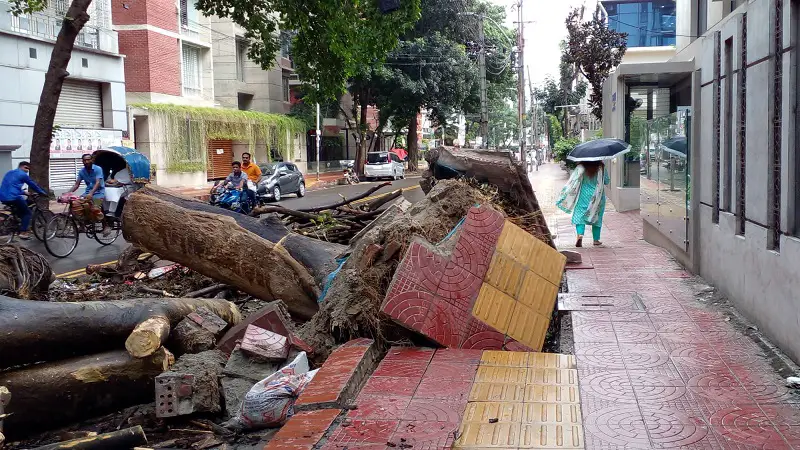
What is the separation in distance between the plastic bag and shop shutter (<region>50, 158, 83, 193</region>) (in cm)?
2262

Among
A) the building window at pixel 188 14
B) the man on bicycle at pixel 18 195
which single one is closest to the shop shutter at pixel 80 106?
the building window at pixel 188 14

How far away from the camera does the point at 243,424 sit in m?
4.77

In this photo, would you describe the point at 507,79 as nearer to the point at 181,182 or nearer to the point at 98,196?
the point at 181,182

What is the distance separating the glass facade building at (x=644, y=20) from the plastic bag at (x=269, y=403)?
102ft

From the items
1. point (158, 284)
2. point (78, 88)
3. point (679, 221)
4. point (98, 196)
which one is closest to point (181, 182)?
point (78, 88)

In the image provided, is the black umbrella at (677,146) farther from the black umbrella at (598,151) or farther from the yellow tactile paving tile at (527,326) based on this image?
the yellow tactile paving tile at (527,326)

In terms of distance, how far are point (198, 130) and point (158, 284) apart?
25.9 meters

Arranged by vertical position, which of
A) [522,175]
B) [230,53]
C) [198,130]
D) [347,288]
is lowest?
[347,288]

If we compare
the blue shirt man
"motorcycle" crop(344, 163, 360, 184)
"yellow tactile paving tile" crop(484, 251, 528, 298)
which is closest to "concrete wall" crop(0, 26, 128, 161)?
the blue shirt man

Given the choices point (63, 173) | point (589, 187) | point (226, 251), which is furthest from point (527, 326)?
point (63, 173)

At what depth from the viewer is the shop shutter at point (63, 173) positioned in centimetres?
2486

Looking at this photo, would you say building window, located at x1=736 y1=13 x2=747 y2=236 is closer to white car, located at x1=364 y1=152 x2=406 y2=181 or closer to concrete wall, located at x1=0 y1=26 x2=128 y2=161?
concrete wall, located at x1=0 y1=26 x2=128 y2=161

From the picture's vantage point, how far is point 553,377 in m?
4.94

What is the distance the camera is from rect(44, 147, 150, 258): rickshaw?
13.2 meters
